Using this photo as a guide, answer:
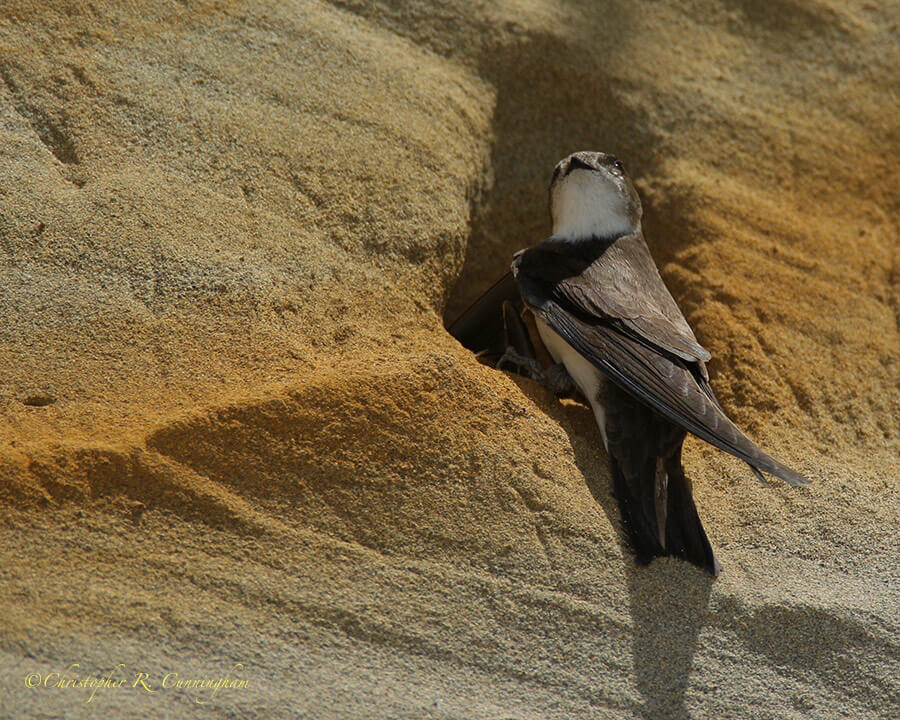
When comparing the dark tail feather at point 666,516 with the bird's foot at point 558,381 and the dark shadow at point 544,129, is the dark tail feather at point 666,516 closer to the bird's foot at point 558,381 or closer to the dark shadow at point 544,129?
the bird's foot at point 558,381

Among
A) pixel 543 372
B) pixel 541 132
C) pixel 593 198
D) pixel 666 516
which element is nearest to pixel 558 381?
pixel 543 372

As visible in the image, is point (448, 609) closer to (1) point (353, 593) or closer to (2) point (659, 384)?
(1) point (353, 593)

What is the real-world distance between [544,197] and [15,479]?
2544 mm

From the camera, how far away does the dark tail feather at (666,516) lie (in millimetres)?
2785

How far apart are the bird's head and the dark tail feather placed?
Answer: 3.77ft

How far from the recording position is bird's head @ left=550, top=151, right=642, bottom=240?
3729 mm

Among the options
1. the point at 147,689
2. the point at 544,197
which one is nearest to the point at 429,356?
the point at 147,689

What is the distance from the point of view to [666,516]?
9.43ft

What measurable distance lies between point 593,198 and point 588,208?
46 millimetres

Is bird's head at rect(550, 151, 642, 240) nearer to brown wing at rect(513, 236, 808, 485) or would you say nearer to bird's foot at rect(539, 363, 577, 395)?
brown wing at rect(513, 236, 808, 485)

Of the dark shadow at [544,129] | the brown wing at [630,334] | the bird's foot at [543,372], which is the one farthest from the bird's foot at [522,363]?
the dark shadow at [544,129]

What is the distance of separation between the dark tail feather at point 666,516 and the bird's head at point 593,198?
115cm

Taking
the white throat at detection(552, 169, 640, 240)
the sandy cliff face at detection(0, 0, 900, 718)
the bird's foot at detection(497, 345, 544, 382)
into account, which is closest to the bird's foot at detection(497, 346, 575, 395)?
the bird's foot at detection(497, 345, 544, 382)

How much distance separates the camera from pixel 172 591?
91.7 inches
